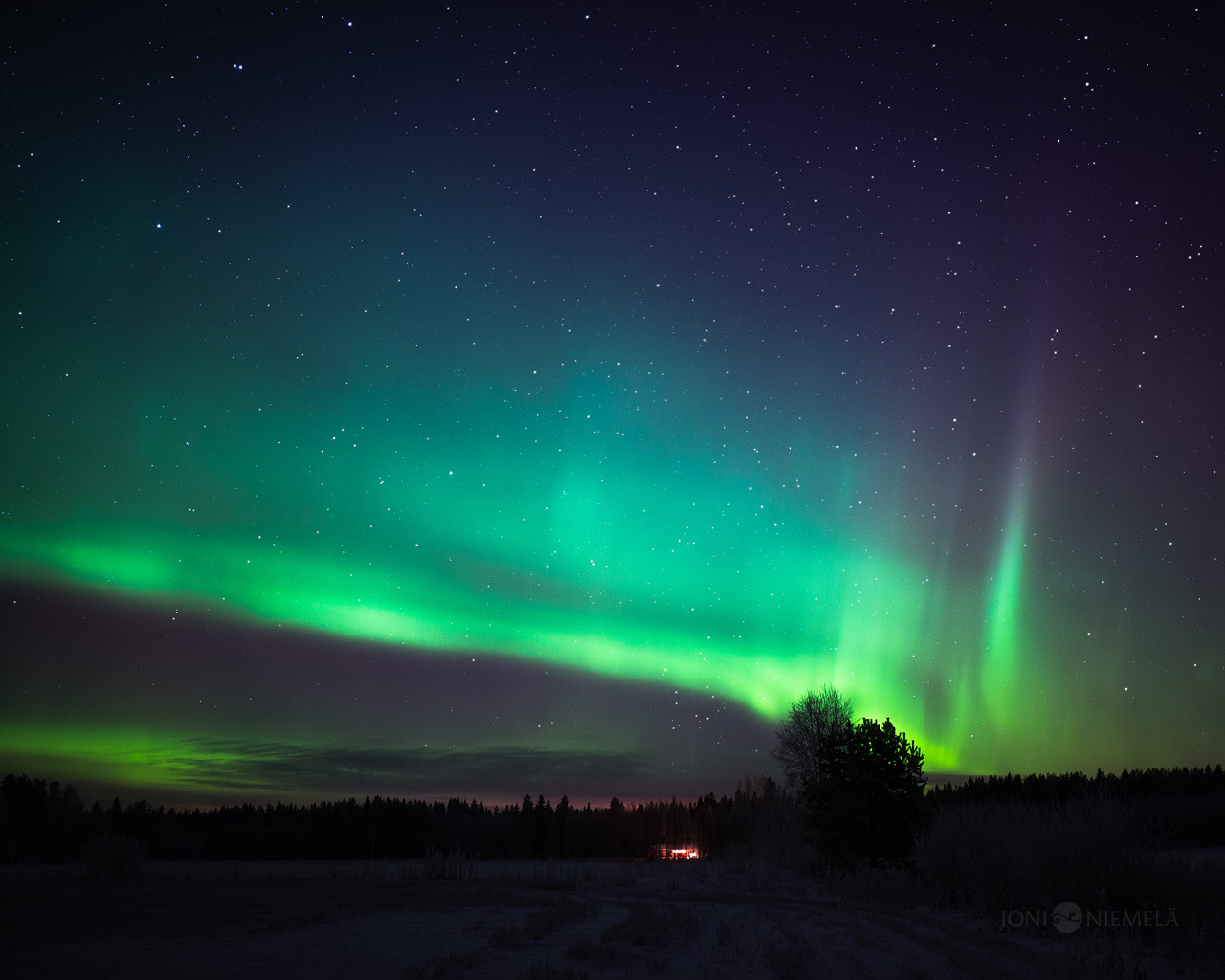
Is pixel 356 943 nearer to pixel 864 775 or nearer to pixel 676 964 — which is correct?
pixel 676 964

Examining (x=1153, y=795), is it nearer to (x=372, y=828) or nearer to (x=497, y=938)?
(x=372, y=828)

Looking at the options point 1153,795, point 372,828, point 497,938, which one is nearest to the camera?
point 497,938

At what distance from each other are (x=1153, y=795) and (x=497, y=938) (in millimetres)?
100983

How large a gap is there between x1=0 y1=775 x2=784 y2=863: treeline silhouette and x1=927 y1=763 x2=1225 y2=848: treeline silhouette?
20.5 metres

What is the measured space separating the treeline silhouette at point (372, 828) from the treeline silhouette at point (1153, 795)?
808 inches

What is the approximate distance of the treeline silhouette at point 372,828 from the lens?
54.5m

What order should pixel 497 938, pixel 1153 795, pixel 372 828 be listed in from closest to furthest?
pixel 497 938
pixel 372 828
pixel 1153 795

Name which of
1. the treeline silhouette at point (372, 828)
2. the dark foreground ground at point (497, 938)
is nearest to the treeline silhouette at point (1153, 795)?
the dark foreground ground at point (497, 938)

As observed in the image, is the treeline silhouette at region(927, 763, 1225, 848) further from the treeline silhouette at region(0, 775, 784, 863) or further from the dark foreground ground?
the treeline silhouette at region(0, 775, 784, 863)

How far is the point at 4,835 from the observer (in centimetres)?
5931

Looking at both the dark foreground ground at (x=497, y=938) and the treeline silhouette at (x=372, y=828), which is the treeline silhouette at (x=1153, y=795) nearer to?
the dark foreground ground at (x=497, y=938)

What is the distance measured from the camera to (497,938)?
506 inches

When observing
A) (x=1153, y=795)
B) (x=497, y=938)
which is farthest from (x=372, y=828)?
(x=1153, y=795)

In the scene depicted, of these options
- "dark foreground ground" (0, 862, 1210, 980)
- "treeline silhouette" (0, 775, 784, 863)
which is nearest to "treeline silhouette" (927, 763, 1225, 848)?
"dark foreground ground" (0, 862, 1210, 980)
